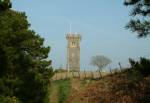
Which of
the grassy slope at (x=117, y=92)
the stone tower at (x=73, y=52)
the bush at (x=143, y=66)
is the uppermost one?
the stone tower at (x=73, y=52)

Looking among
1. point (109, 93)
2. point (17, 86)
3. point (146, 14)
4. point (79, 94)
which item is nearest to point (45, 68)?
point (17, 86)

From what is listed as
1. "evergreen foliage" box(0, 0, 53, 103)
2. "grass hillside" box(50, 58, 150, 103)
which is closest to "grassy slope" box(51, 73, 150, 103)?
"grass hillside" box(50, 58, 150, 103)


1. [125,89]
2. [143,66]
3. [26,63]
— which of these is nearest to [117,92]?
[125,89]

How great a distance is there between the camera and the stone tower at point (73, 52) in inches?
5261

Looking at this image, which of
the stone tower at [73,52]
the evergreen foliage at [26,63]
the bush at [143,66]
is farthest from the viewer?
the stone tower at [73,52]

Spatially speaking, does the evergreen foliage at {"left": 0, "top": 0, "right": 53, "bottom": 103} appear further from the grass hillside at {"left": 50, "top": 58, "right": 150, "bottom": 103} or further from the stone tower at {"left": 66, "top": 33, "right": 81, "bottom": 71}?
the stone tower at {"left": 66, "top": 33, "right": 81, "bottom": 71}

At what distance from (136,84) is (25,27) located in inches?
977

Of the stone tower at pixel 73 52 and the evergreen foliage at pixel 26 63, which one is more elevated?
the stone tower at pixel 73 52

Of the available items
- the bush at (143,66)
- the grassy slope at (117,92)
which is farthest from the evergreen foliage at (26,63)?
the bush at (143,66)

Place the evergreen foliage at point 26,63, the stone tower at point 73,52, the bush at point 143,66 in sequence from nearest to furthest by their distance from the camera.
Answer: the bush at point 143,66
the evergreen foliage at point 26,63
the stone tower at point 73,52

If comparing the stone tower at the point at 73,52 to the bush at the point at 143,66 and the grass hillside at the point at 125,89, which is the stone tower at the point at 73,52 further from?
the bush at the point at 143,66

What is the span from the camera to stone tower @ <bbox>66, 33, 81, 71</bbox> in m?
134

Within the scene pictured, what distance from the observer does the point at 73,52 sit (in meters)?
138

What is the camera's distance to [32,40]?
193ft
